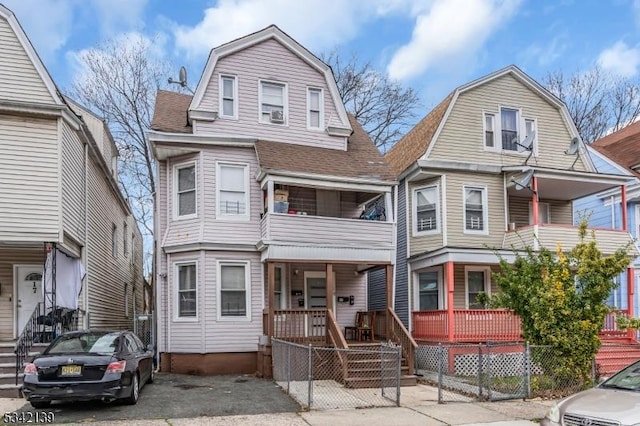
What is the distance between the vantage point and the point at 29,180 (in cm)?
1285

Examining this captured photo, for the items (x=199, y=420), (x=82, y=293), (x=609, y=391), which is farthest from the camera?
(x=82, y=293)

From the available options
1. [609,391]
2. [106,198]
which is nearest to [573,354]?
[609,391]

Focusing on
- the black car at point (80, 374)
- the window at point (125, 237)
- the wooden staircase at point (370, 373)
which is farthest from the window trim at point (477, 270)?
the window at point (125, 237)

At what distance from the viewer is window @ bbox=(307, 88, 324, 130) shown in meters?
17.4

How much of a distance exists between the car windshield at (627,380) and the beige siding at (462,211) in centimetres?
912

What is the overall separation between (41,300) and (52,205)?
3135mm

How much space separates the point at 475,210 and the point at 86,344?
40.9 ft

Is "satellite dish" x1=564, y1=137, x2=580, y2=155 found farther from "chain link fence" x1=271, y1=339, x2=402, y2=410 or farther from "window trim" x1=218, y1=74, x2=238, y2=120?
"window trim" x1=218, y1=74, x2=238, y2=120

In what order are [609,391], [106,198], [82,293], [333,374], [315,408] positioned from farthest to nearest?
[106,198], [82,293], [333,374], [315,408], [609,391]

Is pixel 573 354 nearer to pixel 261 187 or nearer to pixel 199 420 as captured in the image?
pixel 199 420

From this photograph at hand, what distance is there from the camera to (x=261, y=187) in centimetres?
1612

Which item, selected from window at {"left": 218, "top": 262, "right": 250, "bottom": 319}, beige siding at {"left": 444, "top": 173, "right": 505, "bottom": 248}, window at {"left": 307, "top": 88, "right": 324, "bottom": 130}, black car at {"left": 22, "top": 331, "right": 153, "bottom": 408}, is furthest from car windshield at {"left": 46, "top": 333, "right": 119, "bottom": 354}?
beige siding at {"left": 444, "top": 173, "right": 505, "bottom": 248}

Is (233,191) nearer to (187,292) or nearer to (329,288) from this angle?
(187,292)

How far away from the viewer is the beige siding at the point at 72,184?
13289 mm
